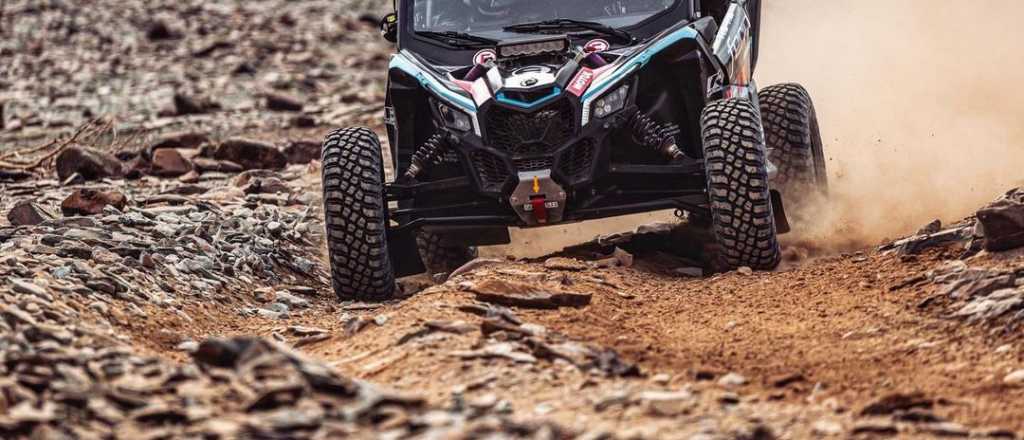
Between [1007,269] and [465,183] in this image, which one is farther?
[465,183]

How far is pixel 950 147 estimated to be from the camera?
13.6 metres

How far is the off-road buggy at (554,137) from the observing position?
973cm

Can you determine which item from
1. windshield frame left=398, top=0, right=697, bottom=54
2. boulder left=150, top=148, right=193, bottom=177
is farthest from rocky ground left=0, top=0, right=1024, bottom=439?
windshield frame left=398, top=0, right=697, bottom=54

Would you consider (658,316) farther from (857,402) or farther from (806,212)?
(806,212)

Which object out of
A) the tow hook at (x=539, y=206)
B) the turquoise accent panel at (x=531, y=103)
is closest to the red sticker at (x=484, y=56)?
the turquoise accent panel at (x=531, y=103)

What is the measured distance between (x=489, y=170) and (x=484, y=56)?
722 millimetres

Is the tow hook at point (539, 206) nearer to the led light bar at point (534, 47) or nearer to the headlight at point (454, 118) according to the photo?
the headlight at point (454, 118)

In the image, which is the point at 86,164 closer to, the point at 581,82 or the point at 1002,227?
the point at 581,82

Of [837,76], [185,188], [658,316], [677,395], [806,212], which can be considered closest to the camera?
[677,395]

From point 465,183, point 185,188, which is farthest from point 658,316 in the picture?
point 185,188

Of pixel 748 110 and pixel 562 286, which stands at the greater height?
pixel 748 110

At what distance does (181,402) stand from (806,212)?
6.55 m

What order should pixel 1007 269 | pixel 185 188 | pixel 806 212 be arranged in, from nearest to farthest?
pixel 1007 269, pixel 806 212, pixel 185 188

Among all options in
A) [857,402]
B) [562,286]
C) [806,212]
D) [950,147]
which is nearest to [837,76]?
[950,147]
